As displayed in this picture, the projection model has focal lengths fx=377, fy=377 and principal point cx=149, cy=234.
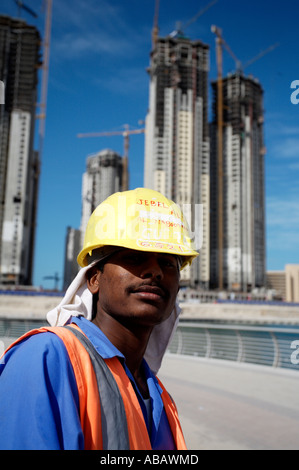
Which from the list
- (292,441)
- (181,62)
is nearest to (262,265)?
(181,62)

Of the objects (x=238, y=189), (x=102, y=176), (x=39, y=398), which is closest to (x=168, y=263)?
(x=39, y=398)

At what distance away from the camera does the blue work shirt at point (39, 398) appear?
96 cm

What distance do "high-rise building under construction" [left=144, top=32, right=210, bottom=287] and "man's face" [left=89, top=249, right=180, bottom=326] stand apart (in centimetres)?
9686

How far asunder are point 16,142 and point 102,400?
102 metres

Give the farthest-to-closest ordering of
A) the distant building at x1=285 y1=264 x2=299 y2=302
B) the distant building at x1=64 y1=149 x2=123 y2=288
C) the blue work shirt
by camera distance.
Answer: the distant building at x1=64 y1=149 x2=123 y2=288 < the distant building at x1=285 y1=264 x2=299 y2=302 < the blue work shirt

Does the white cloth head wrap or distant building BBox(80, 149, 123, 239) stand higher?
distant building BBox(80, 149, 123, 239)

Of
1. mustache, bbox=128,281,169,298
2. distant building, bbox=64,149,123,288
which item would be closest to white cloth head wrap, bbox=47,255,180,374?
mustache, bbox=128,281,169,298

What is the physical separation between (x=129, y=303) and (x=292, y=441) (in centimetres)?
393

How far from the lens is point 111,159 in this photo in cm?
13775

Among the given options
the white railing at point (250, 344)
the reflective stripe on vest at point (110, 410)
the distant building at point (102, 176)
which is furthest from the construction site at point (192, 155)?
the reflective stripe on vest at point (110, 410)

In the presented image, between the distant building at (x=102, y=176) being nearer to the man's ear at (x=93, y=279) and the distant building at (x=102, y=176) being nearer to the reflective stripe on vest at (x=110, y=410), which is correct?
the man's ear at (x=93, y=279)

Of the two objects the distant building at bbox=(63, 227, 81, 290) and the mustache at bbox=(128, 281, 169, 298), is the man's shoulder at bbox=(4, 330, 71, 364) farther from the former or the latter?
the distant building at bbox=(63, 227, 81, 290)

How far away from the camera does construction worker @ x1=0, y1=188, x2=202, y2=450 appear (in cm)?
99

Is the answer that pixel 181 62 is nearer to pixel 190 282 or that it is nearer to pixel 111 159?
pixel 111 159
